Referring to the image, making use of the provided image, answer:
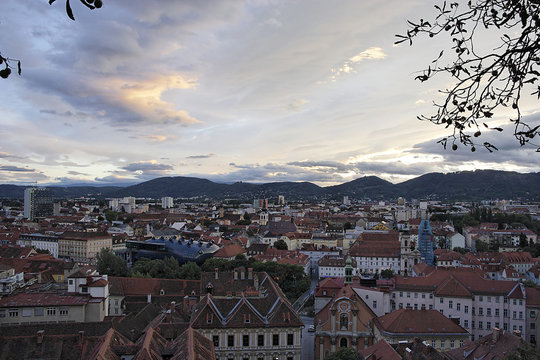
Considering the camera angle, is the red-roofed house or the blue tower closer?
the red-roofed house

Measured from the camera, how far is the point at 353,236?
352 feet

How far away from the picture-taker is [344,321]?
35.0 metres

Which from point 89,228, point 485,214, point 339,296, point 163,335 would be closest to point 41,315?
point 163,335

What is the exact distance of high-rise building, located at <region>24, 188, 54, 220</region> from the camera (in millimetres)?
160000

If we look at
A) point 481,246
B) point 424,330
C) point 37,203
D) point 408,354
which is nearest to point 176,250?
point 424,330

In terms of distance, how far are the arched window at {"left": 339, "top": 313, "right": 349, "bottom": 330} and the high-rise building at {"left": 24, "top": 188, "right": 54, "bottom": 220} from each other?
5799 inches

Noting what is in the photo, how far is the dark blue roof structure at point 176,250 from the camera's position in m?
67.2

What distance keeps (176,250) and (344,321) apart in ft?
131

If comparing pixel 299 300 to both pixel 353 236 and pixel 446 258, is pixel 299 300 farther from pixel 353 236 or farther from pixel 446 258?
pixel 353 236

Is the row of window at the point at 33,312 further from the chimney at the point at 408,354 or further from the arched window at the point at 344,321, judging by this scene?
the chimney at the point at 408,354

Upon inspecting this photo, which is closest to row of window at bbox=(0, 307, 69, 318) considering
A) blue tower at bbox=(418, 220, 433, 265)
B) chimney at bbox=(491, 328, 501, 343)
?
chimney at bbox=(491, 328, 501, 343)

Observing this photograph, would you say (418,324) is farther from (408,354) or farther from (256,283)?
(256,283)

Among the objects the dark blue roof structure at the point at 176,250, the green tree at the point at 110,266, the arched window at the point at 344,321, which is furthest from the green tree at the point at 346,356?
the dark blue roof structure at the point at 176,250

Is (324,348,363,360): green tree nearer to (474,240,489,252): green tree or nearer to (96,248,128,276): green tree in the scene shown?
(96,248,128,276): green tree
